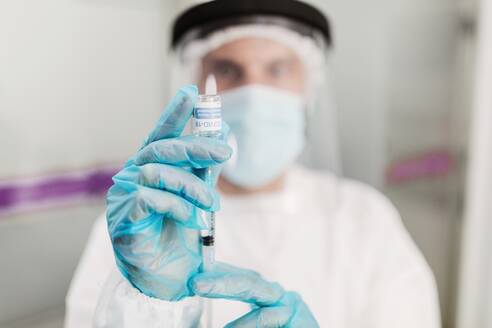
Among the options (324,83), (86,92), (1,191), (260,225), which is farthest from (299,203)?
(1,191)

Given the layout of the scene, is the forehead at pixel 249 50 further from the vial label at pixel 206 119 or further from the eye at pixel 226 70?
the vial label at pixel 206 119

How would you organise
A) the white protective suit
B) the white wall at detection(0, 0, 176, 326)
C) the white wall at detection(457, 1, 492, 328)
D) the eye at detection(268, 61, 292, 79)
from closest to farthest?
the white wall at detection(0, 0, 176, 326)
the white protective suit
the eye at detection(268, 61, 292, 79)
the white wall at detection(457, 1, 492, 328)

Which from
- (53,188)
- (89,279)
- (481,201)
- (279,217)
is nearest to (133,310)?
(89,279)

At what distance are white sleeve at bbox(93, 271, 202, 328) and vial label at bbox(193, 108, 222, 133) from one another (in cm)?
27

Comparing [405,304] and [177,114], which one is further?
[405,304]

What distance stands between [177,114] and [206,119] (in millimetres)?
43

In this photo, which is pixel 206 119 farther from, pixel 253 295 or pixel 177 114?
pixel 253 295

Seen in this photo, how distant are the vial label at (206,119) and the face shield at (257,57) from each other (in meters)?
0.41

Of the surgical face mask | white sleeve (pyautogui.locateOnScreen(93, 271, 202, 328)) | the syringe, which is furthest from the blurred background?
the syringe

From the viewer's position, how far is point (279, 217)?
1.20m

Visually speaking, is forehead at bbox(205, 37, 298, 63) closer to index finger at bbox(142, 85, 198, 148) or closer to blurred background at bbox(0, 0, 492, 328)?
blurred background at bbox(0, 0, 492, 328)

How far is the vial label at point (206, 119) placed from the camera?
61cm

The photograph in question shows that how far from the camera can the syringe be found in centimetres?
61

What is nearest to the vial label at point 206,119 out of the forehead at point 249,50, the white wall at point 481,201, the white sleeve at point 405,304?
the forehead at point 249,50
